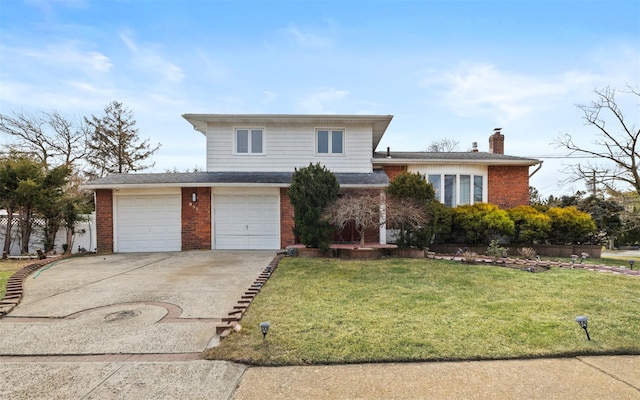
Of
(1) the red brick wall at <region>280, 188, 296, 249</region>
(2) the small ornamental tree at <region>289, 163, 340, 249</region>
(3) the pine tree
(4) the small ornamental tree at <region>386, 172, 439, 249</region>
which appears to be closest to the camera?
(2) the small ornamental tree at <region>289, 163, 340, 249</region>

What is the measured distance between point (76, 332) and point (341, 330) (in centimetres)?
363

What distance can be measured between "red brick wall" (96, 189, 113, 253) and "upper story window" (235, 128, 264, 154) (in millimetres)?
5396

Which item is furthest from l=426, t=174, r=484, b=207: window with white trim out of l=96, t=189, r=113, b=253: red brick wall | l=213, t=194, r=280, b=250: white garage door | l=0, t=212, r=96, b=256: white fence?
l=0, t=212, r=96, b=256: white fence

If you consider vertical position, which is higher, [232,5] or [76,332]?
[232,5]

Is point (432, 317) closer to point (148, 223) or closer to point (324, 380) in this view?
point (324, 380)

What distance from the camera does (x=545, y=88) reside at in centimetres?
1485

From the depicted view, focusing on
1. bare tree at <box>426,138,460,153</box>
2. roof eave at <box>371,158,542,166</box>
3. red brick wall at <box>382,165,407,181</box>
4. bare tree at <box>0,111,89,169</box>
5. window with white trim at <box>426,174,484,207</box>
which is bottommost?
window with white trim at <box>426,174,484,207</box>

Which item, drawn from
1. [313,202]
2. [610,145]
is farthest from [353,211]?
[610,145]

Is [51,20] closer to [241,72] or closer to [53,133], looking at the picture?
[241,72]

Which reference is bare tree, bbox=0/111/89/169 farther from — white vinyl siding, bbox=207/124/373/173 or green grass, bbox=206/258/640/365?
green grass, bbox=206/258/640/365

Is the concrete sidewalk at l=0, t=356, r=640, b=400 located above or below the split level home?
below

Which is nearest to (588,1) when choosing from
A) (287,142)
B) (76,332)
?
(287,142)

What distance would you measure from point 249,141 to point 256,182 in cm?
261

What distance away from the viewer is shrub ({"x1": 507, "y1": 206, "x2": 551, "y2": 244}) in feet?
37.9
